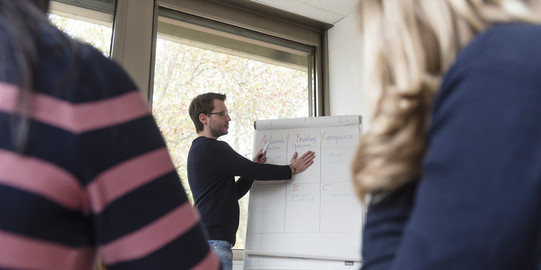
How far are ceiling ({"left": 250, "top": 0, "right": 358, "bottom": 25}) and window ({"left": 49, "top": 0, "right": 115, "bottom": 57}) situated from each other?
1001mm

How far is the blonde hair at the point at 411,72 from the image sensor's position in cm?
45

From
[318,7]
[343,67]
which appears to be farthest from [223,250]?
[318,7]

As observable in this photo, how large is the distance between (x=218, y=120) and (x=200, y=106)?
0.45ft

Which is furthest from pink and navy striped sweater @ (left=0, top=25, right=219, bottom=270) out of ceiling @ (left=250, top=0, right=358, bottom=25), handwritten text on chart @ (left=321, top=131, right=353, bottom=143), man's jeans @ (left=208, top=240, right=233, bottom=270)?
ceiling @ (left=250, top=0, right=358, bottom=25)

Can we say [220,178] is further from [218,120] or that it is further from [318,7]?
[318,7]

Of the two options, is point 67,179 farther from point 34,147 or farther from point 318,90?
point 318,90

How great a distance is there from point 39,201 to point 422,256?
37 centimetres

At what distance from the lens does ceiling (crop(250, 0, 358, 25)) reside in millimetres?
3051

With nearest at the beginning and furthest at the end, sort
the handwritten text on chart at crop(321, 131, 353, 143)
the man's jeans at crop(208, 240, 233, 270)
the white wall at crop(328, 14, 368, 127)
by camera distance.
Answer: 1. the man's jeans at crop(208, 240, 233, 270)
2. the handwritten text on chart at crop(321, 131, 353, 143)
3. the white wall at crop(328, 14, 368, 127)

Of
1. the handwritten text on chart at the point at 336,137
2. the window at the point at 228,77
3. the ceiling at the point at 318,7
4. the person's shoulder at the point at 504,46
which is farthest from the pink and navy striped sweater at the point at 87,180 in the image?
the ceiling at the point at 318,7

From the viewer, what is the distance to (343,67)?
10.8 ft

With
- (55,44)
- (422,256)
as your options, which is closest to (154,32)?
(55,44)

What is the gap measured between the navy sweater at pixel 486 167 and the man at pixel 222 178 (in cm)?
201

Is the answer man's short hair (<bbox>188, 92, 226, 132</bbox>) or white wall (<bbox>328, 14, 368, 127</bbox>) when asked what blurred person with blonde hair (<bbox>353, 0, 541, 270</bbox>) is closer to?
man's short hair (<bbox>188, 92, 226, 132</bbox>)
